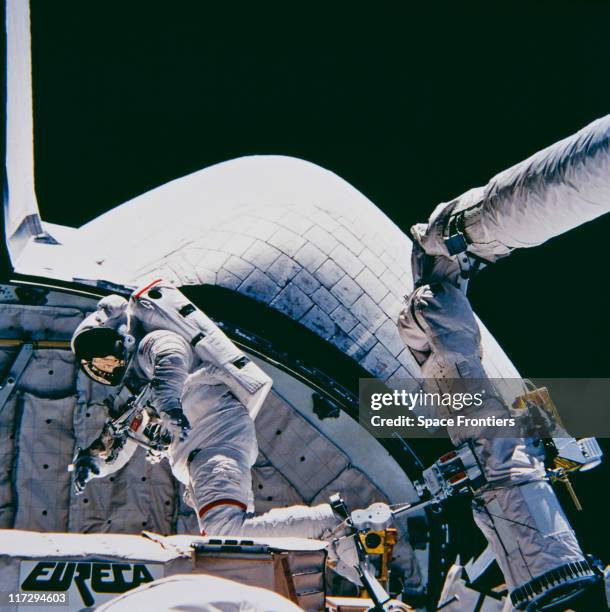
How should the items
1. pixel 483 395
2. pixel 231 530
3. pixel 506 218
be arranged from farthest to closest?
pixel 231 530
pixel 483 395
pixel 506 218

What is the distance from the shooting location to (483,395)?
7.97 ft

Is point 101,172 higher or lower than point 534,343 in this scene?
higher

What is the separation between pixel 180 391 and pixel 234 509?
48cm

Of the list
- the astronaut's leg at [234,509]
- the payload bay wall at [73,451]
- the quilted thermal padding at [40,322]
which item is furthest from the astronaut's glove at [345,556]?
the quilted thermal padding at [40,322]

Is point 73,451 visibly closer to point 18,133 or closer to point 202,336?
point 202,336

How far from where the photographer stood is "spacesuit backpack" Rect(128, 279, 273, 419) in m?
2.97

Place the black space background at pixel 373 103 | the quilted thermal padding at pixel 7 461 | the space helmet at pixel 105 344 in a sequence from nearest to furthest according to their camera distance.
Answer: the space helmet at pixel 105 344
the quilted thermal padding at pixel 7 461
the black space background at pixel 373 103

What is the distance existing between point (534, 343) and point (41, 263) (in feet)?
8.74

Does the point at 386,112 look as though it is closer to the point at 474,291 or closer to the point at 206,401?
the point at 474,291

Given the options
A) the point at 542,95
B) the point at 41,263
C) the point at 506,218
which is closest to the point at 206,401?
the point at 41,263

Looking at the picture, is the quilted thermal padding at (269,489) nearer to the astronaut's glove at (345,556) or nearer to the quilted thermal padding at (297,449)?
the quilted thermal padding at (297,449)

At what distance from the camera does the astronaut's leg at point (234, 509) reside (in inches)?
100.0

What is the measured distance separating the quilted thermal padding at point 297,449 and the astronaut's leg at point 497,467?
97 centimetres

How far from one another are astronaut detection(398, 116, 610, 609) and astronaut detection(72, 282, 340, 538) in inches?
30.5
